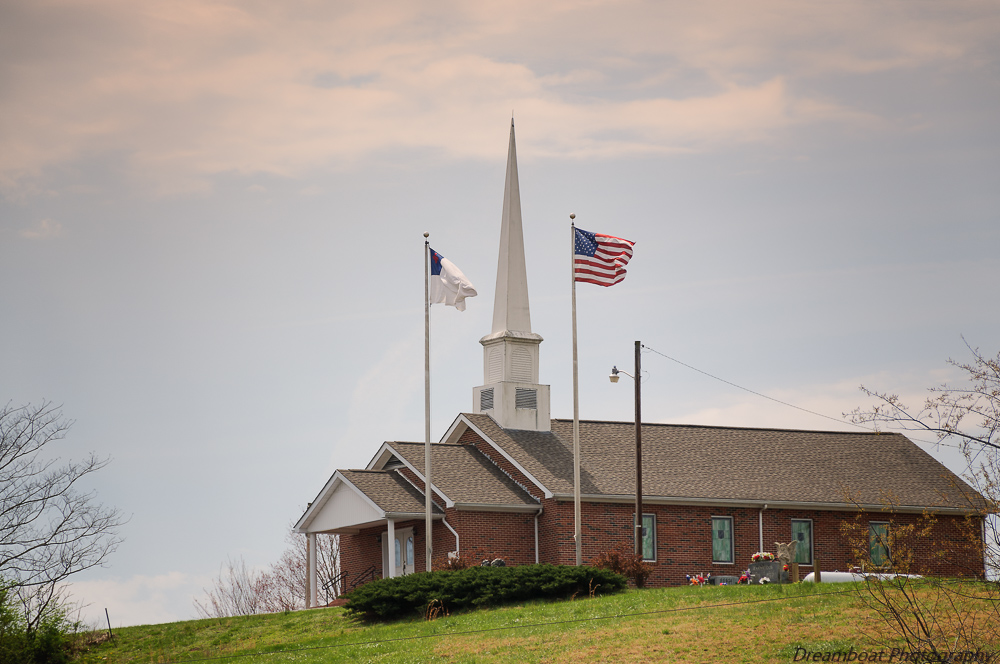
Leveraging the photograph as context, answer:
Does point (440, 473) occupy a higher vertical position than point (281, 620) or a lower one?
higher

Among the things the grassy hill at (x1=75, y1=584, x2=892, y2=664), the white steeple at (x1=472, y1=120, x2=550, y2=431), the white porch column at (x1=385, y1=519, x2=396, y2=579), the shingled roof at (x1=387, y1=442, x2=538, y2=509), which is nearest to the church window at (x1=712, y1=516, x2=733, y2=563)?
the shingled roof at (x1=387, y1=442, x2=538, y2=509)

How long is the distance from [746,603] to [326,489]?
1636cm

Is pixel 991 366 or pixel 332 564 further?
pixel 332 564

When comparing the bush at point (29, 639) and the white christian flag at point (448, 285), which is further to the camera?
the white christian flag at point (448, 285)

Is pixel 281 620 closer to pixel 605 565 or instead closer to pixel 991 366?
pixel 605 565

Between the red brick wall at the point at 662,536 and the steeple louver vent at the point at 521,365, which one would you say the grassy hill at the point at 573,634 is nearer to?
the red brick wall at the point at 662,536

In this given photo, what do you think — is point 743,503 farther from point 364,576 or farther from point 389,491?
point 364,576

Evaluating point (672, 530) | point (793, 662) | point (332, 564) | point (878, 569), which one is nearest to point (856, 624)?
point (793, 662)

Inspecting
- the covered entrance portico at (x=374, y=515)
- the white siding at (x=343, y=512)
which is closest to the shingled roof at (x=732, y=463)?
the covered entrance portico at (x=374, y=515)

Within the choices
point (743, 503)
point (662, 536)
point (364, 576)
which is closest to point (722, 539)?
point (743, 503)

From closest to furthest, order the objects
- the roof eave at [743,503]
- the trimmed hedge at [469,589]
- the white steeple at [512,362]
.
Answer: the trimmed hedge at [469,589] < the roof eave at [743,503] < the white steeple at [512,362]

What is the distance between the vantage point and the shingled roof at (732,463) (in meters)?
37.6

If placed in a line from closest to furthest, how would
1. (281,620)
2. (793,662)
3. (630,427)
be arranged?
(793,662) → (281,620) → (630,427)

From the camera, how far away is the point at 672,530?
1463 inches
